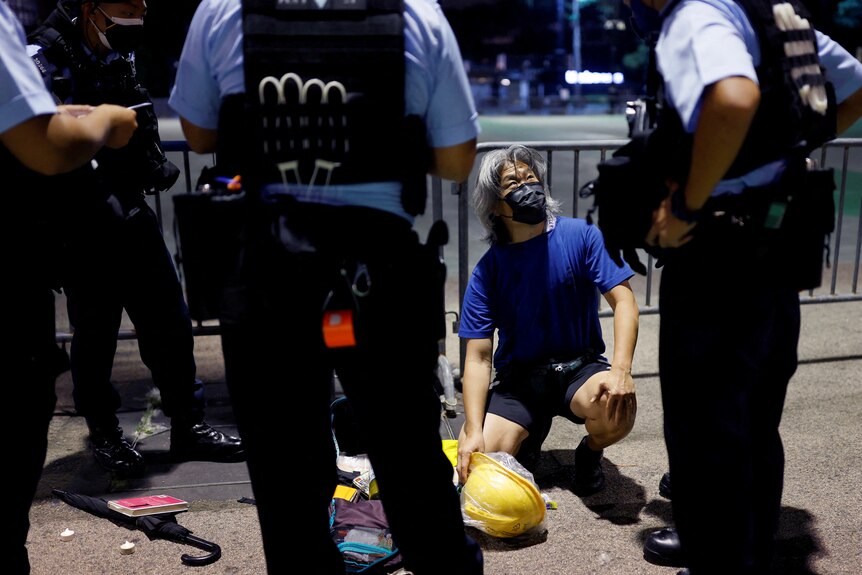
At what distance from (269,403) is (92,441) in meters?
2.12

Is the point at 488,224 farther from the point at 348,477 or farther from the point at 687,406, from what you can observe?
the point at 687,406

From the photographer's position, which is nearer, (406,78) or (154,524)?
(406,78)

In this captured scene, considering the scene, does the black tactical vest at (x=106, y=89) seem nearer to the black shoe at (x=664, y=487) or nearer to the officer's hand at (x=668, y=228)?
the officer's hand at (x=668, y=228)

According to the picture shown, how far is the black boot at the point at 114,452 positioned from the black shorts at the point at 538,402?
156 centimetres

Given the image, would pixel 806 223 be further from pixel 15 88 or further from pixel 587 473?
pixel 15 88

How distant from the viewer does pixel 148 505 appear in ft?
11.1

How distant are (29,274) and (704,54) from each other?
1775 mm

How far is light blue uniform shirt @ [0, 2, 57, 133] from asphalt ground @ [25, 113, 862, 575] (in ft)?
3.00

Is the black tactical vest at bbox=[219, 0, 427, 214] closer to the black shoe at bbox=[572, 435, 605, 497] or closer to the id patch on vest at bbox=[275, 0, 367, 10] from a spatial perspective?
the id patch on vest at bbox=[275, 0, 367, 10]

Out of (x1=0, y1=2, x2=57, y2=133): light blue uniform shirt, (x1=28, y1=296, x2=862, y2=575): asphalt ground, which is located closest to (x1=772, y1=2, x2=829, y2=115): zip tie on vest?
(x1=28, y1=296, x2=862, y2=575): asphalt ground

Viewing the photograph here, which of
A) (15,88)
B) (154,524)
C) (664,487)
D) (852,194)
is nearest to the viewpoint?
(15,88)

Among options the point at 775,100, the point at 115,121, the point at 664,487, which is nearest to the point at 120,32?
the point at 115,121

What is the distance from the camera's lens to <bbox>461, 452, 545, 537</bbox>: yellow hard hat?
314cm

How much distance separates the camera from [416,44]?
2.06 m
